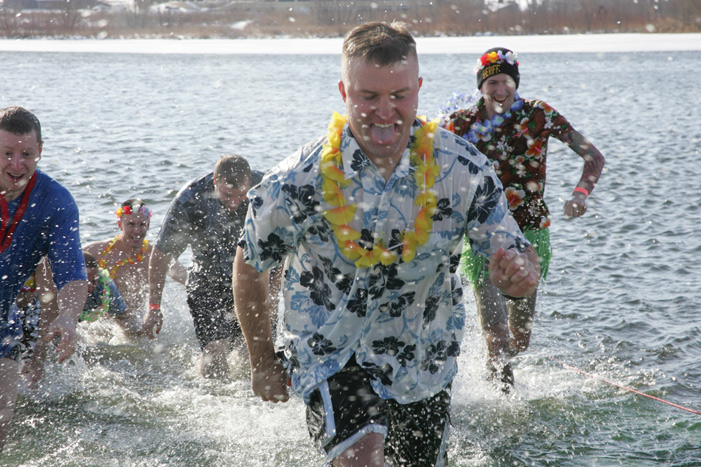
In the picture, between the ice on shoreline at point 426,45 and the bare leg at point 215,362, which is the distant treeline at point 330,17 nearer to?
the ice on shoreline at point 426,45

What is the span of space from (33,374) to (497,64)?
13.0ft

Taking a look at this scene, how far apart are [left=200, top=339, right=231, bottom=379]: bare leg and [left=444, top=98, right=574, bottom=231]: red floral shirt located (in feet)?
8.43

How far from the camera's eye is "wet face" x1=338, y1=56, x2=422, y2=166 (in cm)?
261

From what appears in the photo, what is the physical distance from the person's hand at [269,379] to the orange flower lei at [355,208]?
1.85 ft

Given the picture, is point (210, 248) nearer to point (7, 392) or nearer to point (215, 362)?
point (215, 362)

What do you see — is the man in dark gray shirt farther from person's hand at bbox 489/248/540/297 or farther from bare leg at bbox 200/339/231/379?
person's hand at bbox 489/248/540/297

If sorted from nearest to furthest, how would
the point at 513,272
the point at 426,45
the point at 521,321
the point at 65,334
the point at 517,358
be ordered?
the point at 513,272 < the point at 65,334 < the point at 521,321 < the point at 517,358 < the point at 426,45

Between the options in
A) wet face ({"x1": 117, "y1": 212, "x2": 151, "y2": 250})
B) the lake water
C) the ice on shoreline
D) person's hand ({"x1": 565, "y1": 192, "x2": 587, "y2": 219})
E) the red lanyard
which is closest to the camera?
the red lanyard

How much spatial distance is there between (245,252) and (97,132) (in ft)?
56.6

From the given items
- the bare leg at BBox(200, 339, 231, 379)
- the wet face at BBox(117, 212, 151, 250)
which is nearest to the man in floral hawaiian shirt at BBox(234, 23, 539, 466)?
the bare leg at BBox(200, 339, 231, 379)

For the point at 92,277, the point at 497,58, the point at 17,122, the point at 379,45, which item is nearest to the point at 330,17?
the point at 92,277

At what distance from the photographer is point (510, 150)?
16.4 ft

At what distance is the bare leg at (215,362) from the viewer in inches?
238

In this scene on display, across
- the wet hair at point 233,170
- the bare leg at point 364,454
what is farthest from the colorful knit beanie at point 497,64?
the bare leg at point 364,454
